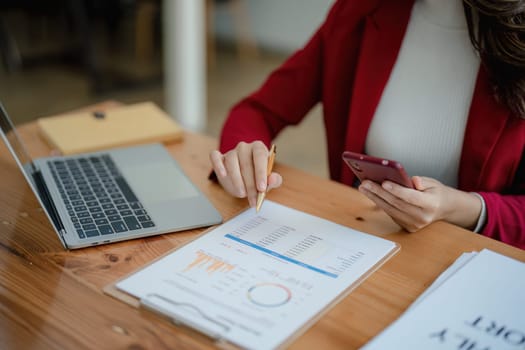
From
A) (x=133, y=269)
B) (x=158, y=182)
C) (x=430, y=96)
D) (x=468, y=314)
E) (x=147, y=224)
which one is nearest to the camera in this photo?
(x=468, y=314)

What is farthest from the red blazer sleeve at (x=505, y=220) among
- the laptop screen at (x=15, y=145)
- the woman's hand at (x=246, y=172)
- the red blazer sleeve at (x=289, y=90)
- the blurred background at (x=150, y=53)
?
the blurred background at (x=150, y=53)

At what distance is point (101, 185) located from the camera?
107 cm

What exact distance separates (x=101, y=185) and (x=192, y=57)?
2265 mm

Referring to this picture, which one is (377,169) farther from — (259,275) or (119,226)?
(119,226)

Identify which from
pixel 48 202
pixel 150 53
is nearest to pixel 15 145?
pixel 48 202

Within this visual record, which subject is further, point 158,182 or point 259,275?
point 158,182

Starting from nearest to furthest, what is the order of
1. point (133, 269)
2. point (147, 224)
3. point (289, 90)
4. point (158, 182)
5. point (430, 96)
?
point (133, 269)
point (147, 224)
point (158, 182)
point (430, 96)
point (289, 90)

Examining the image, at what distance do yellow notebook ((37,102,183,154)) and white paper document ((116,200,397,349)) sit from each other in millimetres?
388

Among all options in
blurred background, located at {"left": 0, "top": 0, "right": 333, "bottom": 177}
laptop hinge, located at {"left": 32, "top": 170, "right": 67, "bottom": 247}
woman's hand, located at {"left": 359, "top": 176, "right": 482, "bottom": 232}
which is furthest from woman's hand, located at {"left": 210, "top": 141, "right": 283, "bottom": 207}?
blurred background, located at {"left": 0, "top": 0, "right": 333, "bottom": 177}

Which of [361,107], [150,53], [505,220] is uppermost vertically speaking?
[361,107]

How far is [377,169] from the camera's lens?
0.89 meters

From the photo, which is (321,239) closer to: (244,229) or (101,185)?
(244,229)

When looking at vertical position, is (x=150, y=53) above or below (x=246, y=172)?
below

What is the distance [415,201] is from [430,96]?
38 cm
